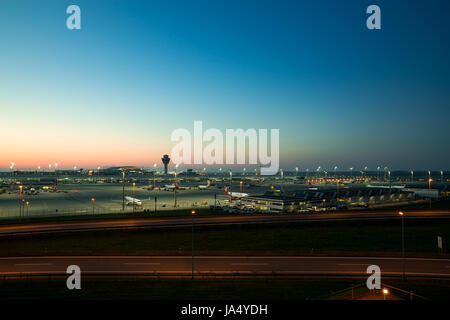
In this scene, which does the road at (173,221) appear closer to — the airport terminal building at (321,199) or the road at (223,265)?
the road at (223,265)

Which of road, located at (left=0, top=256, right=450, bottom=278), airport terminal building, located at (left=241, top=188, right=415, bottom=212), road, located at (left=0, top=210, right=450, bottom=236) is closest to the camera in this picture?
road, located at (left=0, top=256, right=450, bottom=278)

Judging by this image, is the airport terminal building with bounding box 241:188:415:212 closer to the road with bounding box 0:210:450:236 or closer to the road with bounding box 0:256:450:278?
the road with bounding box 0:210:450:236

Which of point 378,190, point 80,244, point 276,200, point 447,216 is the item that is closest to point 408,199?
point 378,190

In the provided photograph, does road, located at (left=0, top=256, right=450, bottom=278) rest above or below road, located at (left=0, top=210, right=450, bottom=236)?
below

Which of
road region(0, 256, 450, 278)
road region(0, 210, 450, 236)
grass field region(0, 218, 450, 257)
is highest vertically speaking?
road region(0, 210, 450, 236)


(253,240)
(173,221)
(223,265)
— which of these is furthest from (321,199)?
(223,265)

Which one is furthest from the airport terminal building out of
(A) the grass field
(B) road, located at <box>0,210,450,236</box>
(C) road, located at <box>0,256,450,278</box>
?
(C) road, located at <box>0,256,450,278</box>
